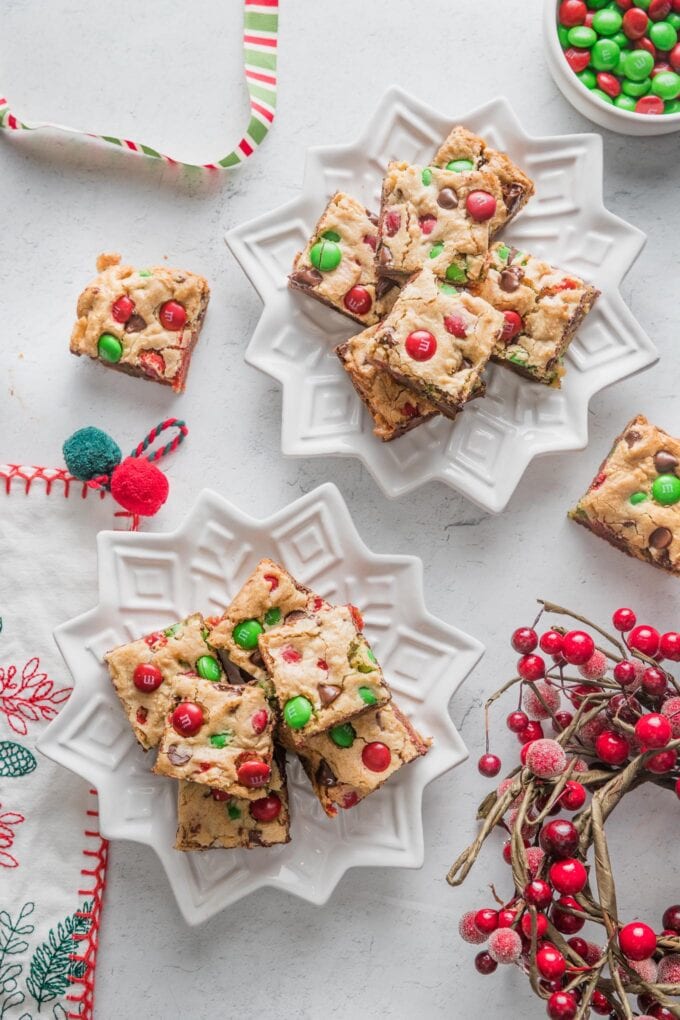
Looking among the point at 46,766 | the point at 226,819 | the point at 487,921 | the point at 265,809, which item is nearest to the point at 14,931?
the point at 46,766

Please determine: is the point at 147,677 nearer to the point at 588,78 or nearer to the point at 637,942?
the point at 637,942

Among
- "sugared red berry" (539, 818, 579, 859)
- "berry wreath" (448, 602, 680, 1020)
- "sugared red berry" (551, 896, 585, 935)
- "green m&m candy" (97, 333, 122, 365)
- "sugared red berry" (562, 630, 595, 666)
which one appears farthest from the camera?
"green m&m candy" (97, 333, 122, 365)

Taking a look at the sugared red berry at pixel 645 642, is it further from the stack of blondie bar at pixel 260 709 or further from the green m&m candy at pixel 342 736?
the green m&m candy at pixel 342 736

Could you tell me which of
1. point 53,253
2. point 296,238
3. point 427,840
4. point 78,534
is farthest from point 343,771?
point 53,253

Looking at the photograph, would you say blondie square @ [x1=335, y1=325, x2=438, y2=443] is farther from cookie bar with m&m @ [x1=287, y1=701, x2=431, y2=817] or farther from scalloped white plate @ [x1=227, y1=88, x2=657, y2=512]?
cookie bar with m&m @ [x1=287, y1=701, x2=431, y2=817]

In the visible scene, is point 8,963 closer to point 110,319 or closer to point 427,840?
point 427,840

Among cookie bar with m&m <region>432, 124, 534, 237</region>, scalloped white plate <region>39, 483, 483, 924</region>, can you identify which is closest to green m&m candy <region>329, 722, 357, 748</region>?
scalloped white plate <region>39, 483, 483, 924</region>
